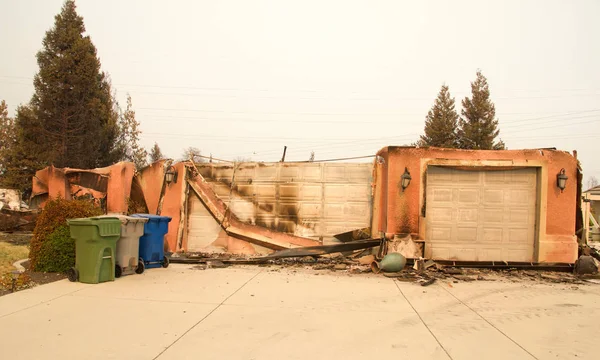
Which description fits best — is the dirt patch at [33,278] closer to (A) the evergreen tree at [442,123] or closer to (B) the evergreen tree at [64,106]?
(B) the evergreen tree at [64,106]

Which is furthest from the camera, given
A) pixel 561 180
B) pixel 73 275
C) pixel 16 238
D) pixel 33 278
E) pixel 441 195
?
pixel 16 238

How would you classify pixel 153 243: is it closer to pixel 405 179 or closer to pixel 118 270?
pixel 118 270

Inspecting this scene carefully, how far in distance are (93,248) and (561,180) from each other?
34.3 feet

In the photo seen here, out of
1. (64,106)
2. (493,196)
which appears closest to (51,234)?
(493,196)

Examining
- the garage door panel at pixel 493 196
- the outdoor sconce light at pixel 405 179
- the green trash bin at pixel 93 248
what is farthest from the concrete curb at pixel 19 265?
the garage door panel at pixel 493 196

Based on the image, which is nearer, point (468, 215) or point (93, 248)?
point (93, 248)

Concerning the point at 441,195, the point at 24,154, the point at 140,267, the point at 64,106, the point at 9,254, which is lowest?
the point at 9,254

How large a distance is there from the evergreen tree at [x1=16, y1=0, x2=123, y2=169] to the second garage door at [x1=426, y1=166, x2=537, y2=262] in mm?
22931

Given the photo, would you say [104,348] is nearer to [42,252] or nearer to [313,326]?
[313,326]

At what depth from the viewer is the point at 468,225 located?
1056 cm

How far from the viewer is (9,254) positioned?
1032 centimetres

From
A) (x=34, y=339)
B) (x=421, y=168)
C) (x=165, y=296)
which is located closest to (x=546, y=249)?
(x=421, y=168)

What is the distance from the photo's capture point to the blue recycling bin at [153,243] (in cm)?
924

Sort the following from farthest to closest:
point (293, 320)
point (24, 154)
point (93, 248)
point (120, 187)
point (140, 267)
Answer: point (24, 154) → point (120, 187) → point (140, 267) → point (93, 248) → point (293, 320)
